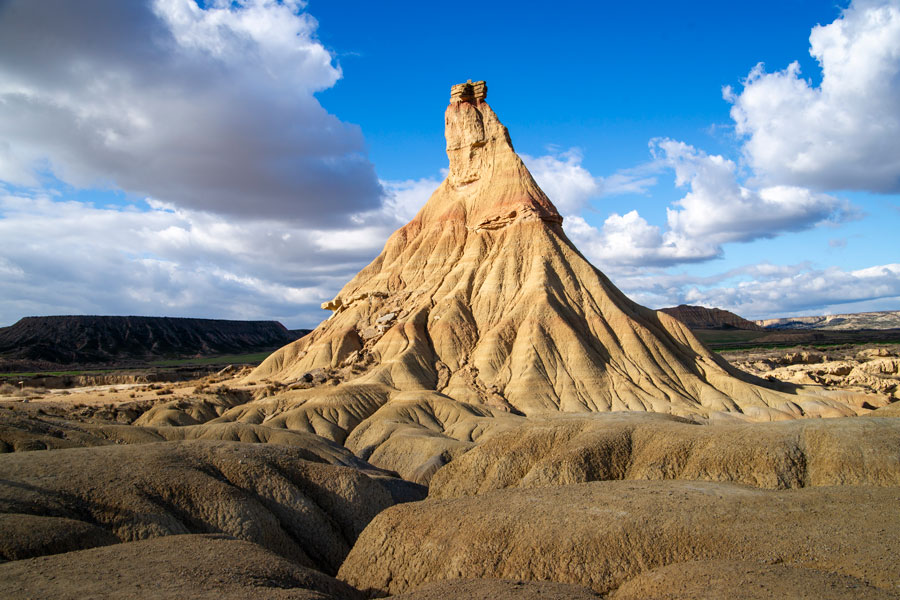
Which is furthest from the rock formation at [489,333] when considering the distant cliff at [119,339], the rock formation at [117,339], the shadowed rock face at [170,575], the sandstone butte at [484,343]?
the distant cliff at [119,339]

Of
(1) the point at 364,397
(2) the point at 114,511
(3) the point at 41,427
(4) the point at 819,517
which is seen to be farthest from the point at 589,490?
(1) the point at 364,397

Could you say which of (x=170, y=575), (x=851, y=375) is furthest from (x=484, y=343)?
(x=170, y=575)

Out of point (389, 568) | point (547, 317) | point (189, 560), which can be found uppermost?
point (547, 317)

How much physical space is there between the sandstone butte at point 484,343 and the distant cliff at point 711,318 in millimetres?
134039

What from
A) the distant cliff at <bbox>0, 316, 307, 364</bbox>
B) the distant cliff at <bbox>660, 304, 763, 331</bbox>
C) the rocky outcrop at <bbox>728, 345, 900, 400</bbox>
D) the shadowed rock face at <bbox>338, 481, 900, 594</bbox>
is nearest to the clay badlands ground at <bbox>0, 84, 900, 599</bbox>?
the shadowed rock face at <bbox>338, 481, 900, 594</bbox>

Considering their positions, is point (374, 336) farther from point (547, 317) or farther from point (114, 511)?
point (114, 511)

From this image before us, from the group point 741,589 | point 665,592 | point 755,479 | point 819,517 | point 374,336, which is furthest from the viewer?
point 374,336

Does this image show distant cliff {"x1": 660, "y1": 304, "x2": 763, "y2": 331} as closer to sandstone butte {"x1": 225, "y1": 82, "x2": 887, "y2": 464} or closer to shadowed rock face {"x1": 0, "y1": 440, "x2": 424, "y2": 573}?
sandstone butte {"x1": 225, "y1": 82, "x2": 887, "y2": 464}

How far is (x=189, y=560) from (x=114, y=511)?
5.20 meters

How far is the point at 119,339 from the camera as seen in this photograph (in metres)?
146

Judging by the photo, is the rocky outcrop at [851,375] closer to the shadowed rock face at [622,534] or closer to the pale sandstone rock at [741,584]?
the shadowed rock face at [622,534]

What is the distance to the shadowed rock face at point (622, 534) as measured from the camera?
12.9 m

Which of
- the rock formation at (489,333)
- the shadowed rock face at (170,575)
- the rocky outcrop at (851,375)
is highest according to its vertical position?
the rock formation at (489,333)

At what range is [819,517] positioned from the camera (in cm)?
1385
